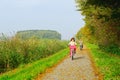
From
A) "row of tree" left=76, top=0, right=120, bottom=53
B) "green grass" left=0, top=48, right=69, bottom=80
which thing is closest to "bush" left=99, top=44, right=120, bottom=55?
"row of tree" left=76, top=0, right=120, bottom=53

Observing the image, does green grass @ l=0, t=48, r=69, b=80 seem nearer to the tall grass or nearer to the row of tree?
the tall grass

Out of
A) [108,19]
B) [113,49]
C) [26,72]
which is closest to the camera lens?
[26,72]

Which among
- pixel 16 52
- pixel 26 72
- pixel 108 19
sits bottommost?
pixel 26 72

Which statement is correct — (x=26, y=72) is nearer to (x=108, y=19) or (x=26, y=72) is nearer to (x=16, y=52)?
(x=16, y=52)

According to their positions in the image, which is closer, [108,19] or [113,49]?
[108,19]

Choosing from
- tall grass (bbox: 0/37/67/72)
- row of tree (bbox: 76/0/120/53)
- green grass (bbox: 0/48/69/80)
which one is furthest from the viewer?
tall grass (bbox: 0/37/67/72)

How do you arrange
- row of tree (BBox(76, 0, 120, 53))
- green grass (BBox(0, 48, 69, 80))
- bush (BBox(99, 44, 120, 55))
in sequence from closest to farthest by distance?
green grass (BBox(0, 48, 69, 80))
row of tree (BBox(76, 0, 120, 53))
bush (BBox(99, 44, 120, 55))

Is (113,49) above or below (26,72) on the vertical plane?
above

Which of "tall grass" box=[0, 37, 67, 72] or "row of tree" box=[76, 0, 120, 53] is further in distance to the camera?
"tall grass" box=[0, 37, 67, 72]

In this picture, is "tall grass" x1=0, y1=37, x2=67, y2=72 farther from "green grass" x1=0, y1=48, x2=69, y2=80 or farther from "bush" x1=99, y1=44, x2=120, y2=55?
"bush" x1=99, y1=44, x2=120, y2=55

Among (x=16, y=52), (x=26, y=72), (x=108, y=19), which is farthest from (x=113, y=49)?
(x=26, y=72)

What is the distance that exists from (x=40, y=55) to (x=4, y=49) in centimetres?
1289

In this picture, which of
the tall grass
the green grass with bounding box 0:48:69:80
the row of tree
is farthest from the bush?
the green grass with bounding box 0:48:69:80

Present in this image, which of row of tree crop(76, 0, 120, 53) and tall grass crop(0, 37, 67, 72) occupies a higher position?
row of tree crop(76, 0, 120, 53)
